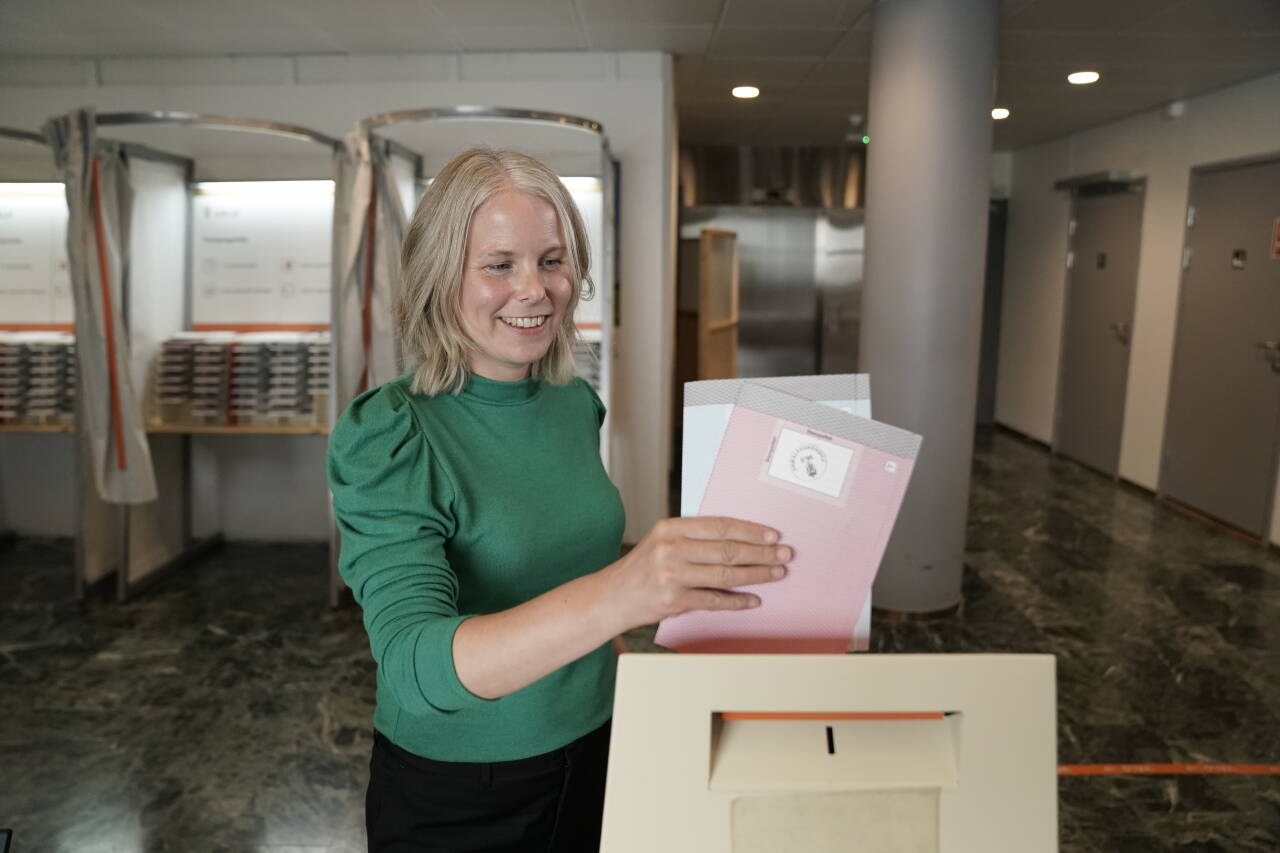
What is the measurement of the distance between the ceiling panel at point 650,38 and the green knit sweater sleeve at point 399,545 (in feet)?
13.1

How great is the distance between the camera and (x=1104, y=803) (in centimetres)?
282

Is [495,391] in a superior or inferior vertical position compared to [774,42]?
inferior

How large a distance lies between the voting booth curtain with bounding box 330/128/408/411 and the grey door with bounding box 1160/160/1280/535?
497cm

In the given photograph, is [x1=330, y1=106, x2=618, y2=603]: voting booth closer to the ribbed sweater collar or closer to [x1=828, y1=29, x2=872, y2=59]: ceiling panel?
[x1=828, y1=29, x2=872, y2=59]: ceiling panel

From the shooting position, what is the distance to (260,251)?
503cm

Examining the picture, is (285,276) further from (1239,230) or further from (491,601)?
(1239,230)

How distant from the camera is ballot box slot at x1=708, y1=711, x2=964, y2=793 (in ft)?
2.45

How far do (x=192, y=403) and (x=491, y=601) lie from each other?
13.4 feet

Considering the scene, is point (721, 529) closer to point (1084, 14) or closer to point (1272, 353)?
point (1084, 14)

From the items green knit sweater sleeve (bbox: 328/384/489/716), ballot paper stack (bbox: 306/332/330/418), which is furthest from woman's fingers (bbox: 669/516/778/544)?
ballot paper stack (bbox: 306/332/330/418)

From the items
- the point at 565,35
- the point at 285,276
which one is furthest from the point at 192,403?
the point at 565,35

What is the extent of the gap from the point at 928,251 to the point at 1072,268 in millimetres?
4737

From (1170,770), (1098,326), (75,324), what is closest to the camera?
(1170,770)

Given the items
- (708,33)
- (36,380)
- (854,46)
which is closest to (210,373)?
(36,380)
